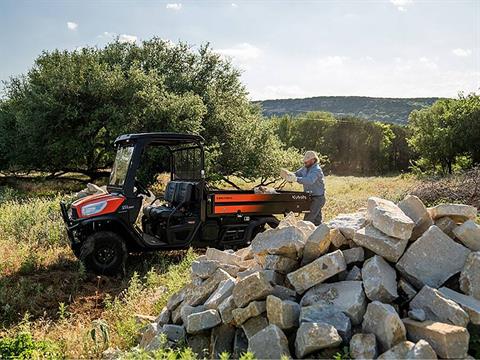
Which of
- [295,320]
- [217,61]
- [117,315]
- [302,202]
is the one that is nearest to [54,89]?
[217,61]

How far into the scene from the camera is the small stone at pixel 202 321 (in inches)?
160

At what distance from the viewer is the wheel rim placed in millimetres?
6977

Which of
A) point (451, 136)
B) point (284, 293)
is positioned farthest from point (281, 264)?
point (451, 136)

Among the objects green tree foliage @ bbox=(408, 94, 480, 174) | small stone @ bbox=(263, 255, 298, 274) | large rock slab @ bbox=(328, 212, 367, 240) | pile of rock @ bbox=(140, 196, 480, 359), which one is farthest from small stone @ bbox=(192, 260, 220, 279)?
green tree foliage @ bbox=(408, 94, 480, 174)

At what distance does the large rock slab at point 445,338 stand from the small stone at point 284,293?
46.2 inches

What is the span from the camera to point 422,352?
3033 mm

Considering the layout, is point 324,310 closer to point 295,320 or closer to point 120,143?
point 295,320

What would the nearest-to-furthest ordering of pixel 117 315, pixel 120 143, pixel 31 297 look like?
pixel 117 315 → pixel 31 297 → pixel 120 143

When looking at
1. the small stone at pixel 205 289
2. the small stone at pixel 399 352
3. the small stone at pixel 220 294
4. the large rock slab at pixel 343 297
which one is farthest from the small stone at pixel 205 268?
the small stone at pixel 399 352

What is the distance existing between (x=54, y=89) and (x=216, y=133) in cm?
738

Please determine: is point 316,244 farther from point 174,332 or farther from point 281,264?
point 174,332

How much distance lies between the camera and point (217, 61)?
2423 cm

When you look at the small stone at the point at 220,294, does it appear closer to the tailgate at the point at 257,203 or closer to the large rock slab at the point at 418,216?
the large rock slab at the point at 418,216

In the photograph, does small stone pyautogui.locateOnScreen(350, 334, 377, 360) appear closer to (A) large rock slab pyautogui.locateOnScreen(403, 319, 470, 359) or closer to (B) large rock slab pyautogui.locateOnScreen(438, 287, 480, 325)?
(A) large rock slab pyautogui.locateOnScreen(403, 319, 470, 359)
